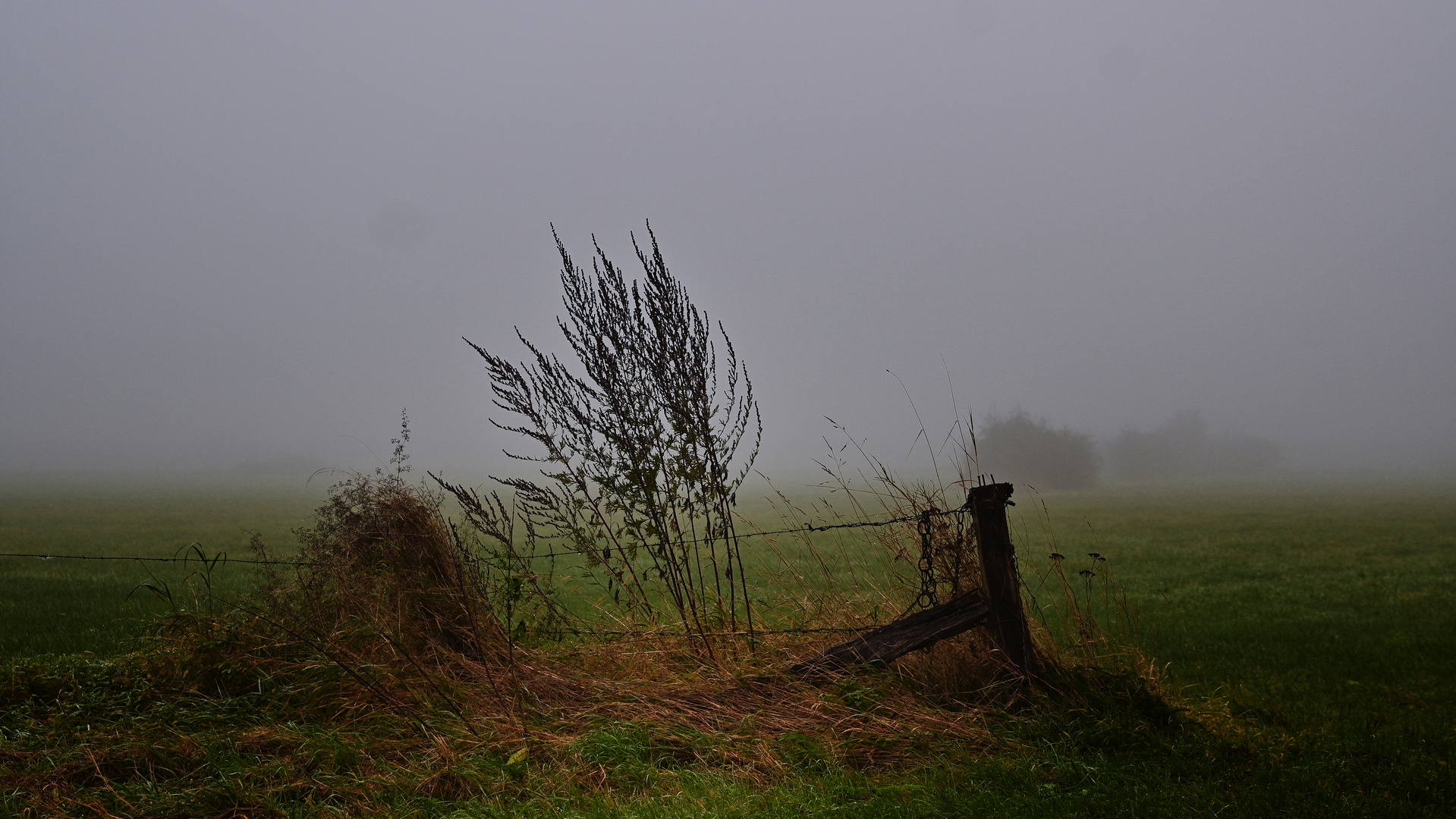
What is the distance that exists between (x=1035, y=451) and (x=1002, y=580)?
57.5 meters

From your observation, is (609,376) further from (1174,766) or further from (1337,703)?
(1337,703)

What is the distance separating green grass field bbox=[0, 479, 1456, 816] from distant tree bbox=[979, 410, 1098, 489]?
40.4m

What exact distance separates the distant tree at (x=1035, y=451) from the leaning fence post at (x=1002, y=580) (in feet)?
182

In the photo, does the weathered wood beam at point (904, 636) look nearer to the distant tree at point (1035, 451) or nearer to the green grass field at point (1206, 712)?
the green grass field at point (1206, 712)

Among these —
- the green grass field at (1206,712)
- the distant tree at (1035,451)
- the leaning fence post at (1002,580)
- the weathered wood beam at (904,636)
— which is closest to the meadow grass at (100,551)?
the green grass field at (1206,712)

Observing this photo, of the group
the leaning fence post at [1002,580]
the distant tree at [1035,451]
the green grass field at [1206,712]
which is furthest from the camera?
the distant tree at [1035,451]

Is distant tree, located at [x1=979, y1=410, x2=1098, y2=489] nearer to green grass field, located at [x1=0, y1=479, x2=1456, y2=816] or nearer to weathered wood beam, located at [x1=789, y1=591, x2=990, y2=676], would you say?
A: green grass field, located at [x1=0, y1=479, x2=1456, y2=816]

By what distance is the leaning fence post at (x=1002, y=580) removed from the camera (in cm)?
430

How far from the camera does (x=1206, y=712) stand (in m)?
4.54

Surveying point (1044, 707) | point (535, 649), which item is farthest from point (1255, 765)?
point (535, 649)

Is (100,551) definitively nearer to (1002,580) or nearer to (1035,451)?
(1002,580)

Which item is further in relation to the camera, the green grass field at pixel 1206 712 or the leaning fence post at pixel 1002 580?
the leaning fence post at pixel 1002 580

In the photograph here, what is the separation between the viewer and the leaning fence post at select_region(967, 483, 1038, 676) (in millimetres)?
4297

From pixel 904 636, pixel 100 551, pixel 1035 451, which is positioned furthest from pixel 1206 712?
pixel 1035 451
